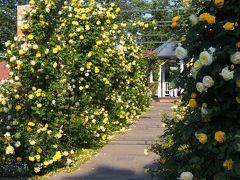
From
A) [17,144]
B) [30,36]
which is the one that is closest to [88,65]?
[30,36]

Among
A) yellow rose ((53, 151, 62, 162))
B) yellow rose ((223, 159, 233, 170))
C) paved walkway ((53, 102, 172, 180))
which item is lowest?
paved walkway ((53, 102, 172, 180))

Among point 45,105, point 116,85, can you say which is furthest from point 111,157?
point 116,85

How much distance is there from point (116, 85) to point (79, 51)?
3.58m

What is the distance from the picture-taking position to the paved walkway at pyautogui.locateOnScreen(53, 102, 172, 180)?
6.66 meters

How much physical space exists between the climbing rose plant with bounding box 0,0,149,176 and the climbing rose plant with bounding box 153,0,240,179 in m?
3.56

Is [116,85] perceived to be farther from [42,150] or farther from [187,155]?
[187,155]

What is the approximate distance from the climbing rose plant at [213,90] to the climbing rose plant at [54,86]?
3555 mm

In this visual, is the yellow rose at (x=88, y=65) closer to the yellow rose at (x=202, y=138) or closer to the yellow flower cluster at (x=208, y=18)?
the yellow flower cluster at (x=208, y=18)

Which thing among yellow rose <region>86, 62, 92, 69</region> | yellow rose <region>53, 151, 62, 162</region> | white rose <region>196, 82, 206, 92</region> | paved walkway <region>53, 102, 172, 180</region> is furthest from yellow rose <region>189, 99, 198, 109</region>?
yellow rose <region>86, 62, 92, 69</region>

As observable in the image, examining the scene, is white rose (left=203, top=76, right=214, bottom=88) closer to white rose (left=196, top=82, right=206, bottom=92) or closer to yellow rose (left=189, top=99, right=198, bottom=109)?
white rose (left=196, top=82, right=206, bottom=92)

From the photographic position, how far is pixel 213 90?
3.13m

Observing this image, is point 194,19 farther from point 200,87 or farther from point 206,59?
point 200,87

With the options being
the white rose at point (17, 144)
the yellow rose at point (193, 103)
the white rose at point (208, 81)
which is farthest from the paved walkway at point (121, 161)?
the white rose at point (208, 81)

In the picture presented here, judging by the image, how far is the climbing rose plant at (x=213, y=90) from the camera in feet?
9.95
